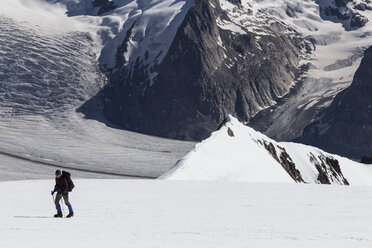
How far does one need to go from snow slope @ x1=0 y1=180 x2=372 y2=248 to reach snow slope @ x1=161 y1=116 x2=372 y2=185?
14.4m

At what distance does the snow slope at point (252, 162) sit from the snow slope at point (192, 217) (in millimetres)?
14374

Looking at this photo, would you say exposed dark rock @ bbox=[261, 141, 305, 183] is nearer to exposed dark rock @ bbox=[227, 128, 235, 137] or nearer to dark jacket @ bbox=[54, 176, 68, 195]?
exposed dark rock @ bbox=[227, 128, 235, 137]

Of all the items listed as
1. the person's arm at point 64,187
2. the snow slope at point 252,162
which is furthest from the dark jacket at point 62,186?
the snow slope at point 252,162

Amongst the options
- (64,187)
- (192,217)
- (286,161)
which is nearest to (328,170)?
(286,161)

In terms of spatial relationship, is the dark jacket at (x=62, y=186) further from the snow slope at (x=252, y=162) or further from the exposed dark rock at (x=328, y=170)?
the exposed dark rock at (x=328, y=170)

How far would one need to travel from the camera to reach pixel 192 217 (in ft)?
100

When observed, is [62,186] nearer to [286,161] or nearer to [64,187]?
[64,187]

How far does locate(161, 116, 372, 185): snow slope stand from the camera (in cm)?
6219

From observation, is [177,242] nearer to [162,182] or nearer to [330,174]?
[162,182]

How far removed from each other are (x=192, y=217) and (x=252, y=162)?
4333 cm

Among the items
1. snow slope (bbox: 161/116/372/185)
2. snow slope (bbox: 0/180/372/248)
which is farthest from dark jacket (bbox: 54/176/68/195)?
snow slope (bbox: 161/116/372/185)

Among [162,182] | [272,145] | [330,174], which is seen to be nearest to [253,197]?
[162,182]

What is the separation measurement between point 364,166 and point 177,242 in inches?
4255

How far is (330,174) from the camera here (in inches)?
4173
